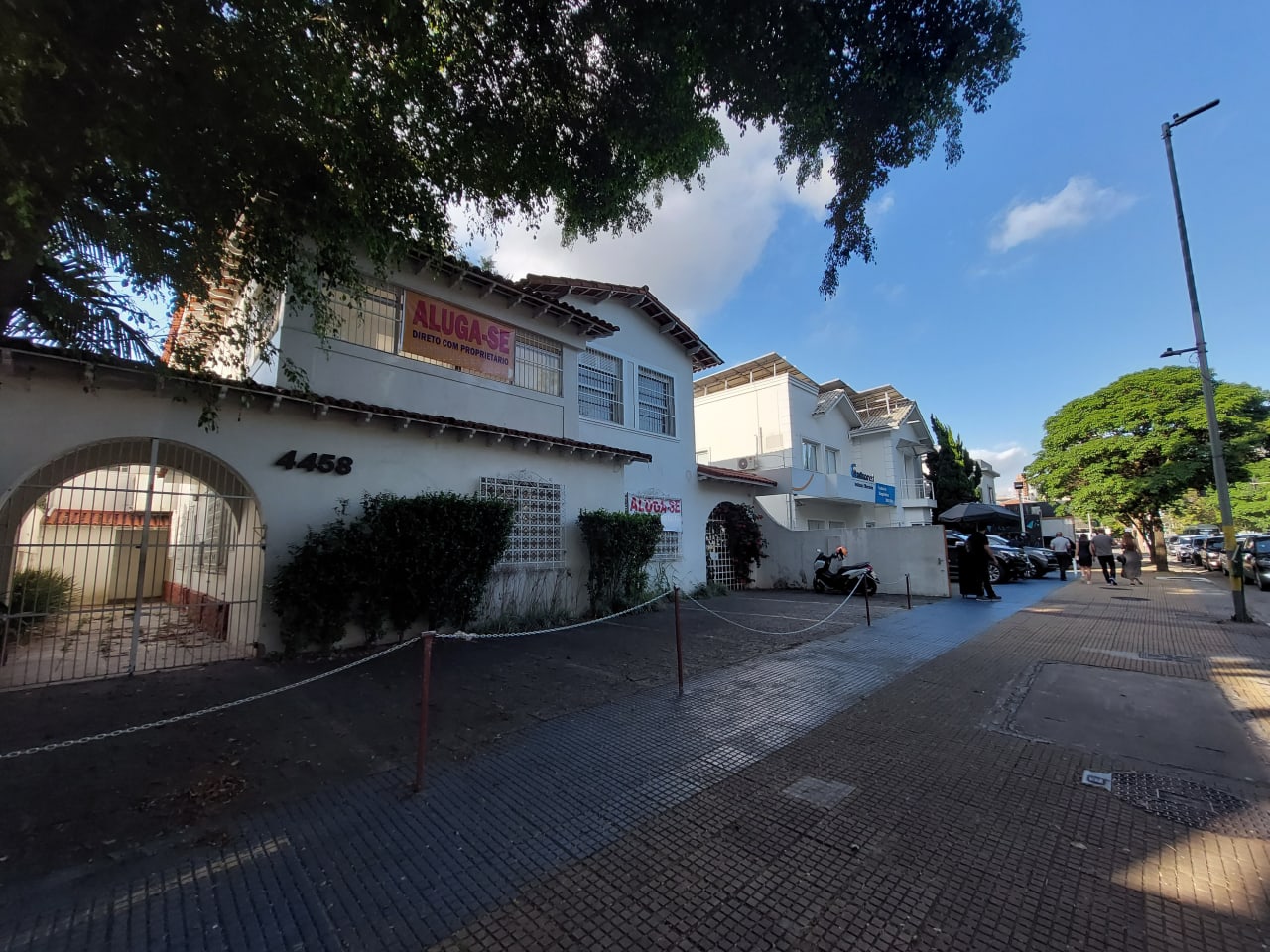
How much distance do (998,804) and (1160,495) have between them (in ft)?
94.2

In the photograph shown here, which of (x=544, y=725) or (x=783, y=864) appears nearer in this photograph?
(x=783, y=864)

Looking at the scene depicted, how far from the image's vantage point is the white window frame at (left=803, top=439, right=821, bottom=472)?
22.1 m

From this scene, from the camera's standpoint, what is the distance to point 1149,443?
23.5m

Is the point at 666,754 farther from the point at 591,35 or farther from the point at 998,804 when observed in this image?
the point at 591,35

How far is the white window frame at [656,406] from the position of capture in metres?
14.1

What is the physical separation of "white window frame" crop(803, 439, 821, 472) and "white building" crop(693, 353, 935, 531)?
44 millimetres

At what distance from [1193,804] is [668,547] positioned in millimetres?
10911

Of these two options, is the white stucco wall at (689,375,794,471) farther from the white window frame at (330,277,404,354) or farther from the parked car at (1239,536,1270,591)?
the white window frame at (330,277,404,354)

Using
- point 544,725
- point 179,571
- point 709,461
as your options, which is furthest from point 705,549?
point 179,571

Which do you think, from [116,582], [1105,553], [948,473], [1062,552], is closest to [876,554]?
[1105,553]

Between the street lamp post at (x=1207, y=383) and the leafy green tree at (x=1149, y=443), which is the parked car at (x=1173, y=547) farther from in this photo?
the street lamp post at (x=1207, y=383)

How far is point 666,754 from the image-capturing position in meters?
4.24

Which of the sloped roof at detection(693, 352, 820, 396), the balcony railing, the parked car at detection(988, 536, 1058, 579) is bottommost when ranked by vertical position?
the parked car at detection(988, 536, 1058, 579)

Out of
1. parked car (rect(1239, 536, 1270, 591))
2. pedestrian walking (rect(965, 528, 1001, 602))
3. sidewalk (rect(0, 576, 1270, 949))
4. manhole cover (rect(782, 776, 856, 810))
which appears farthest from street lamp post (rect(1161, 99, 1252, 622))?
manhole cover (rect(782, 776, 856, 810))
